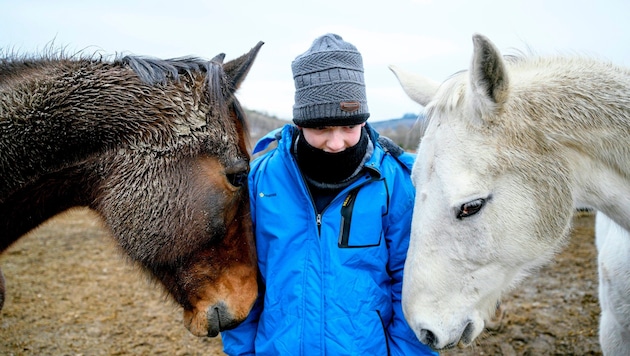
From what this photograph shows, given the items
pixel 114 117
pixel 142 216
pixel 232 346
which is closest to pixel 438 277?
pixel 232 346

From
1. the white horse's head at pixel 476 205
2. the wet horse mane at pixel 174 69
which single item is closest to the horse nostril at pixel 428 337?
the white horse's head at pixel 476 205

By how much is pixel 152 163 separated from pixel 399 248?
1.45m

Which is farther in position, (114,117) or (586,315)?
(586,315)

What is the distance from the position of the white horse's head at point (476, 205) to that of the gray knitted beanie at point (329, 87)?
0.46m

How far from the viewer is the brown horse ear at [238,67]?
7.61ft

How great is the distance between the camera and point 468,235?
1.83 m

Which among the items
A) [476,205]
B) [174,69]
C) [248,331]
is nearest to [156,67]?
[174,69]

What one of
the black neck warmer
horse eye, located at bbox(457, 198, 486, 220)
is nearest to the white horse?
horse eye, located at bbox(457, 198, 486, 220)

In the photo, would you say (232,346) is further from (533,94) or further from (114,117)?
(533,94)

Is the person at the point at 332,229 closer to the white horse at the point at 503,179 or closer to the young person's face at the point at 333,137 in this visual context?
the young person's face at the point at 333,137

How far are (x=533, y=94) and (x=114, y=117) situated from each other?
2.15 meters

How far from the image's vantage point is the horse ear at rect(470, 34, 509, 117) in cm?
162

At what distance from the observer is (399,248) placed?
2.21 metres

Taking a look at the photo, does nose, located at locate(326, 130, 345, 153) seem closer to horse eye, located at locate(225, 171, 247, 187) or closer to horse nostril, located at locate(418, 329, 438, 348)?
horse eye, located at locate(225, 171, 247, 187)
